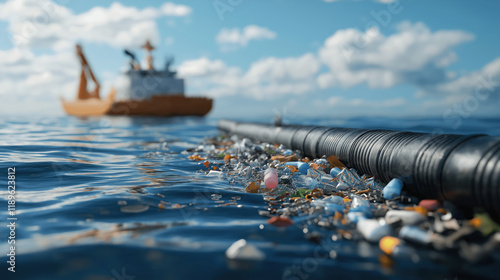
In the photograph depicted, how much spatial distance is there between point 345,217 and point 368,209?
29cm

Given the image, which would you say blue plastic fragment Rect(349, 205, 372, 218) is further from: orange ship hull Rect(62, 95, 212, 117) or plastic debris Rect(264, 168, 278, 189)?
orange ship hull Rect(62, 95, 212, 117)

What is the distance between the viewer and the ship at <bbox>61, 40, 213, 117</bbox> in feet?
118

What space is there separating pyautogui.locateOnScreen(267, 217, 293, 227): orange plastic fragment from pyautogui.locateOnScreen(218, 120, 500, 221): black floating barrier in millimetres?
1549

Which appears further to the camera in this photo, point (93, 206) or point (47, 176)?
point (47, 176)

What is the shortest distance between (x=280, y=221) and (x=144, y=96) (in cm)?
3891

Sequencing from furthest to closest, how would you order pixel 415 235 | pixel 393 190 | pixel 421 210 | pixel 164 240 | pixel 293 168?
1. pixel 293 168
2. pixel 393 190
3. pixel 421 210
4. pixel 164 240
5. pixel 415 235

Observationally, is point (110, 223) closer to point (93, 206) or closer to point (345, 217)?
point (93, 206)

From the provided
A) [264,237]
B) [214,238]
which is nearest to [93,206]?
[214,238]

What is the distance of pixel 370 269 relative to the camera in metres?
2.28

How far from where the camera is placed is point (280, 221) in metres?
3.16

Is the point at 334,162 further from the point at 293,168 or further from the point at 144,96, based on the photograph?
the point at 144,96

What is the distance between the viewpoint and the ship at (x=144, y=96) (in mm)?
36031

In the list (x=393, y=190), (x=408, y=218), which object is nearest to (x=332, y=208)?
(x=408, y=218)

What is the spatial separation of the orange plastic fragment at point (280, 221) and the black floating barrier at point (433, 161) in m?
1.55
